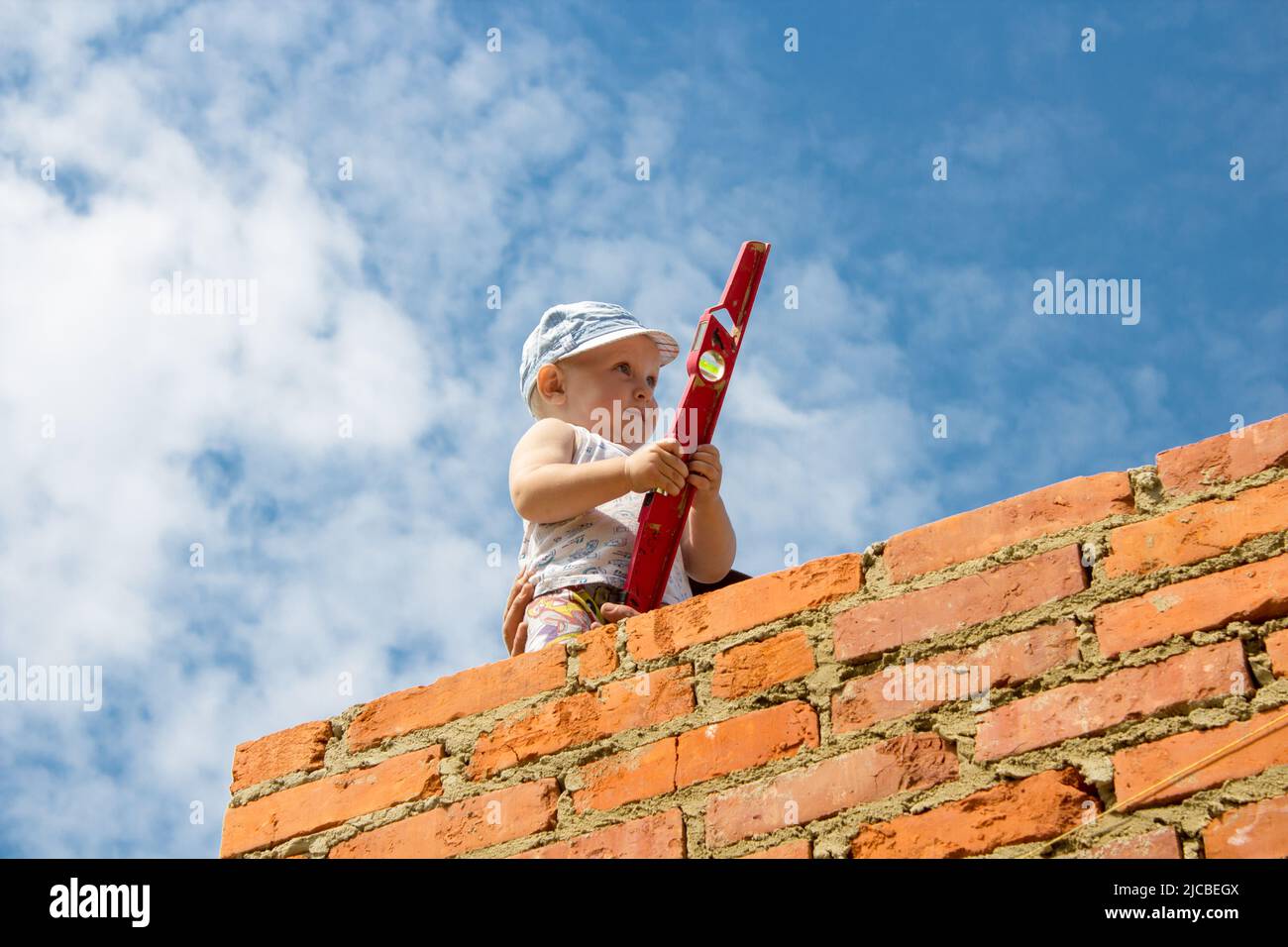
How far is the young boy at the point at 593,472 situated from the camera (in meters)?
2.97

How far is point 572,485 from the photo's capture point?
2.99 metres

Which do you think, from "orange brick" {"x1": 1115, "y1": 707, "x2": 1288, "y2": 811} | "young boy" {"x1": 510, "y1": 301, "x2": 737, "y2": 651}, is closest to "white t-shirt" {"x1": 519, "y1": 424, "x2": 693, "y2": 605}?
"young boy" {"x1": 510, "y1": 301, "x2": 737, "y2": 651}

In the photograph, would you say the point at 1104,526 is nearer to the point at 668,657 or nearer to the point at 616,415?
the point at 668,657

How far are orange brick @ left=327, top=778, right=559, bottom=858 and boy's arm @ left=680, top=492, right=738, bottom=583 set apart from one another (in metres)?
0.69

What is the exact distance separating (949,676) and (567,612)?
898 millimetres

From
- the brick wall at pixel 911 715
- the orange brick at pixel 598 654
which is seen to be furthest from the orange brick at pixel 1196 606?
the orange brick at pixel 598 654

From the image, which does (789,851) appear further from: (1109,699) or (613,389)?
(613,389)

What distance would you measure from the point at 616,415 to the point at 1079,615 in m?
1.35

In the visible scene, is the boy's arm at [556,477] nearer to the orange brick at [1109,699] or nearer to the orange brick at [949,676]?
the orange brick at [949,676]

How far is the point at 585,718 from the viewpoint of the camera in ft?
8.68

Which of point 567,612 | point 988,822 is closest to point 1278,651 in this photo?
point 988,822

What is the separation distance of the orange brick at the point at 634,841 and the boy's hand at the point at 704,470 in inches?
27.8
